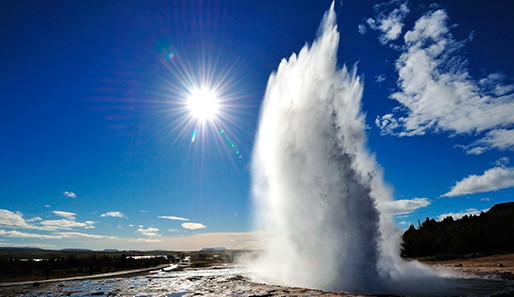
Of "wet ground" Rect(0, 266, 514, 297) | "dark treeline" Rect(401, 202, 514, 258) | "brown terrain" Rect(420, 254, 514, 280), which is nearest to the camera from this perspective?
"wet ground" Rect(0, 266, 514, 297)

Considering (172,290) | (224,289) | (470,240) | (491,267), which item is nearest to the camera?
(224,289)

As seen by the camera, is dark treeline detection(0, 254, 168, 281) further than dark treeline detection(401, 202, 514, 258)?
No

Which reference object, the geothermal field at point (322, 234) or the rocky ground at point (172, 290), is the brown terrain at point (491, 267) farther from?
the rocky ground at point (172, 290)

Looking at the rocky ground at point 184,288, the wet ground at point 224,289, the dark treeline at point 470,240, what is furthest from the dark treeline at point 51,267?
the dark treeline at point 470,240

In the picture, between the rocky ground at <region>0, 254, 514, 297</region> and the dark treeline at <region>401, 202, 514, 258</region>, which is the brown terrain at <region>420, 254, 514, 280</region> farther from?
the dark treeline at <region>401, 202, 514, 258</region>

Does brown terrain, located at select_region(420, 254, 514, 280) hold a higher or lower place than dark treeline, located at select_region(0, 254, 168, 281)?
higher

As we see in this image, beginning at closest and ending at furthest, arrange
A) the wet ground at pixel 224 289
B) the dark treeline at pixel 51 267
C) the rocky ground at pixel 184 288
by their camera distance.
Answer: the wet ground at pixel 224 289 → the rocky ground at pixel 184 288 → the dark treeline at pixel 51 267

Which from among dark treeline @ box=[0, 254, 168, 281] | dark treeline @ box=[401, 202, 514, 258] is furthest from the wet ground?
dark treeline @ box=[401, 202, 514, 258]

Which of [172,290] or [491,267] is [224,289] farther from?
[491,267]

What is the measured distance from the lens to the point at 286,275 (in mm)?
21672

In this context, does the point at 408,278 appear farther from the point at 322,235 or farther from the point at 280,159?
the point at 280,159

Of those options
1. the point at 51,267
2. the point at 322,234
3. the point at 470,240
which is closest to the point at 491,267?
the point at 322,234

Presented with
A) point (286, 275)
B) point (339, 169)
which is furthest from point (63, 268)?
point (339, 169)

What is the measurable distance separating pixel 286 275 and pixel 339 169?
31.6 feet
